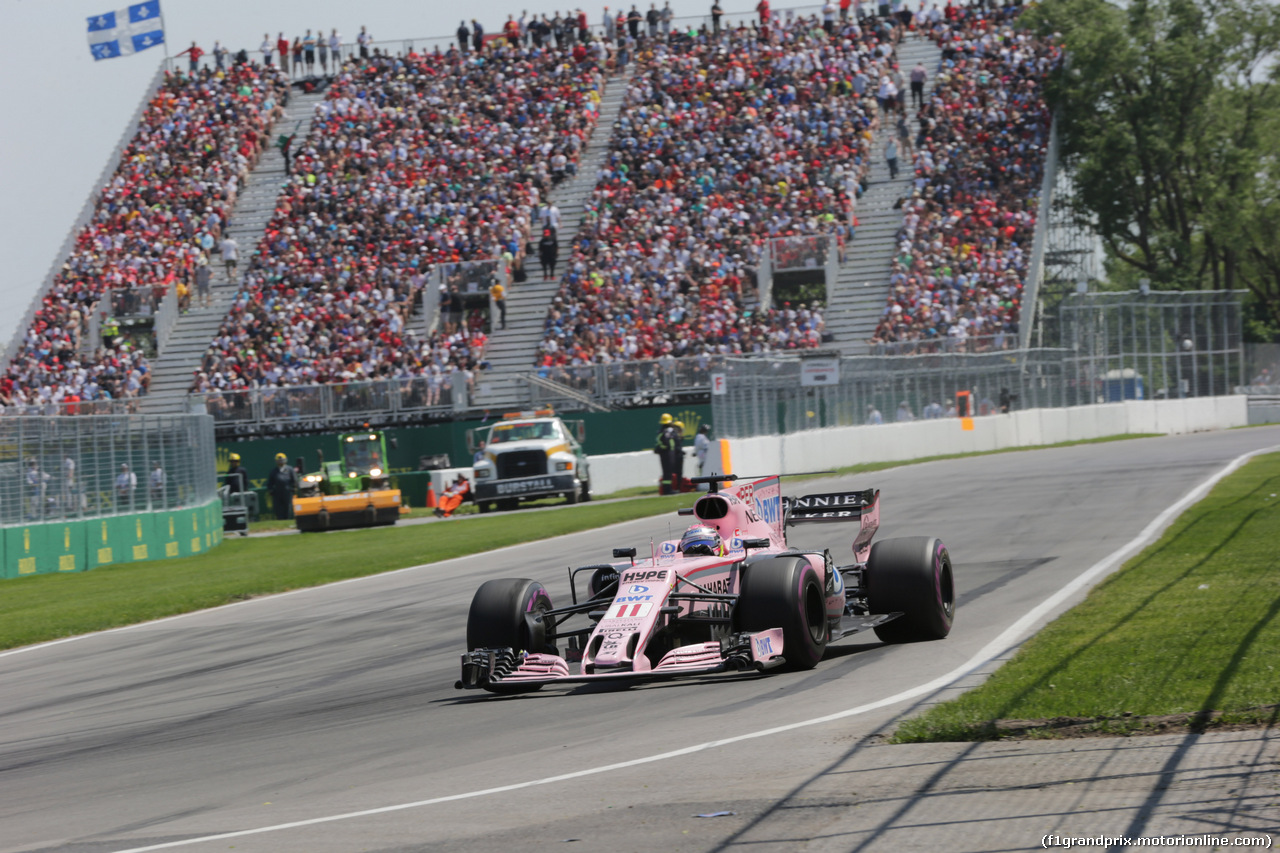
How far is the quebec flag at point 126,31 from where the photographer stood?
5872 centimetres

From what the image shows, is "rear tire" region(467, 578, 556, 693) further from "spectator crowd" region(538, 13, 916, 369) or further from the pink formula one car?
"spectator crowd" region(538, 13, 916, 369)

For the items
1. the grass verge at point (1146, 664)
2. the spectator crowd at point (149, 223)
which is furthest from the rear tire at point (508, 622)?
the spectator crowd at point (149, 223)

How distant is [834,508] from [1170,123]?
4324cm

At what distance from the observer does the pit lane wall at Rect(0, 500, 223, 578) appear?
76.4 feet

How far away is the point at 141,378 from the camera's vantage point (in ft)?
155

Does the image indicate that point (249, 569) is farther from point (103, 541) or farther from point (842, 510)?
point (842, 510)

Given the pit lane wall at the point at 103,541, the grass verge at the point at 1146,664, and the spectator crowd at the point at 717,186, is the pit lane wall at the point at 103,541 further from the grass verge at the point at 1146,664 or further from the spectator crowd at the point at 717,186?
the grass verge at the point at 1146,664

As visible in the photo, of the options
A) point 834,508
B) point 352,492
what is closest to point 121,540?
point 352,492

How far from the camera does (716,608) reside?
32.1 ft

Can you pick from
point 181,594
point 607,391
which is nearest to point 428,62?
point 607,391

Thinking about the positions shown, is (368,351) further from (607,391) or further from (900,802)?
(900,802)

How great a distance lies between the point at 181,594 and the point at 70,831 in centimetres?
1284

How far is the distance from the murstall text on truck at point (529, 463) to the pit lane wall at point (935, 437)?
2.27 meters

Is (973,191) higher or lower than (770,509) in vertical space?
higher
